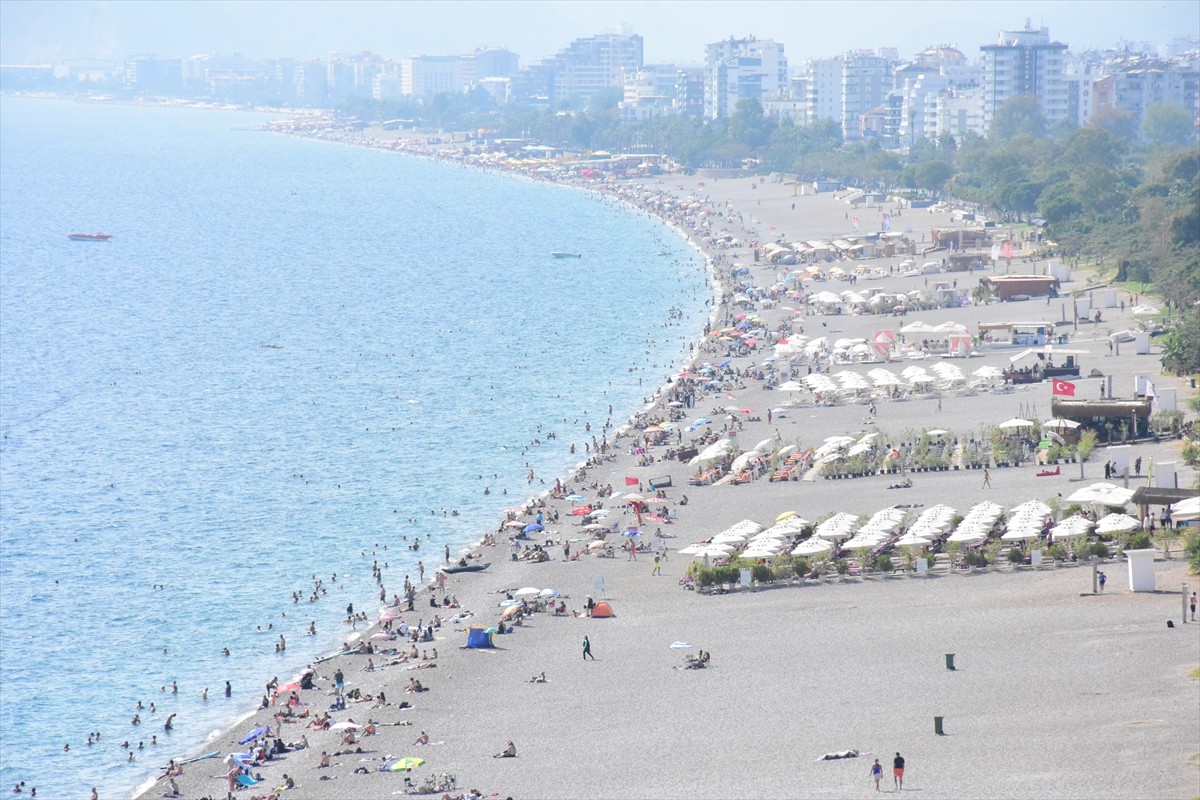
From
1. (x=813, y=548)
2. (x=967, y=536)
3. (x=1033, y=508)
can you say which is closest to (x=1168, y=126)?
(x=1033, y=508)

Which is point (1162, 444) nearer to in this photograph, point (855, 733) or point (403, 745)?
point (855, 733)

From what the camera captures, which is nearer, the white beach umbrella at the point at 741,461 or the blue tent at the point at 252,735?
the blue tent at the point at 252,735

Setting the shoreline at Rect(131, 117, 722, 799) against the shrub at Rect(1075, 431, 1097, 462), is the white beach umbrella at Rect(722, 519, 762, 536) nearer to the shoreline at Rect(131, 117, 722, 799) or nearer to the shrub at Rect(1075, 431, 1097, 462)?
the shoreline at Rect(131, 117, 722, 799)

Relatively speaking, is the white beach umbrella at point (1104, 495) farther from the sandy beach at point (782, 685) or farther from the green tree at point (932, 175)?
the green tree at point (932, 175)

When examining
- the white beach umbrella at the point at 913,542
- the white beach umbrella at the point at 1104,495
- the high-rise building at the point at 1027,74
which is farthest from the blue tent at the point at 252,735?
the high-rise building at the point at 1027,74

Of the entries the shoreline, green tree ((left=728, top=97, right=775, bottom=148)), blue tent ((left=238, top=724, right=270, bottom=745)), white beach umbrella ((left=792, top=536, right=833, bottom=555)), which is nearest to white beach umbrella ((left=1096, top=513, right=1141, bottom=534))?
white beach umbrella ((left=792, top=536, right=833, bottom=555))

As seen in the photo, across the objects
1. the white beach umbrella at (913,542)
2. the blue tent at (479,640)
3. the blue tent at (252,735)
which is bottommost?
the blue tent at (252,735)

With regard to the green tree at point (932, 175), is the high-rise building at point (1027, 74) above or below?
above
